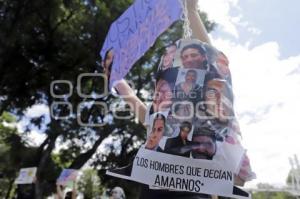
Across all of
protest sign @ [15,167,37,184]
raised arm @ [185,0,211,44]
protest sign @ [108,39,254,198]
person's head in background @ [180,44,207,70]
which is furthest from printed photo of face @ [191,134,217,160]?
protest sign @ [15,167,37,184]

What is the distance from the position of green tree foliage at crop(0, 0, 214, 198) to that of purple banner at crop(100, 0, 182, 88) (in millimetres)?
10554

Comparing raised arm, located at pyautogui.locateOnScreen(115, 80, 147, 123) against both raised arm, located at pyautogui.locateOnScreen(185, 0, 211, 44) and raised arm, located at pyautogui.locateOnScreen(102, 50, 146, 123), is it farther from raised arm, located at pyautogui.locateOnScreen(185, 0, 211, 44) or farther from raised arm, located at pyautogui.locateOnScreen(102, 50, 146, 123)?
raised arm, located at pyautogui.locateOnScreen(185, 0, 211, 44)

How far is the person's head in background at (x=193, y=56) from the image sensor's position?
1.98 m

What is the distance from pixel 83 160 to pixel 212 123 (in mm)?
16290

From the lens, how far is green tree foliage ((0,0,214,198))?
1394 centimetres

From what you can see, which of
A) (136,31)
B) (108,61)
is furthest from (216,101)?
(108,61)

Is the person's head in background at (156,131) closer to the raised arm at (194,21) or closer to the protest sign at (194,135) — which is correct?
the protest sign at (194,135)

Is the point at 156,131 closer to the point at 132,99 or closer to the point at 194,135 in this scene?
the point at 194,135

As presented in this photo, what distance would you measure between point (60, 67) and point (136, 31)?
1308cm

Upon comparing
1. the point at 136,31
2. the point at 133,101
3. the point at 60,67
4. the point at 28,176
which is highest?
the point at 60,67

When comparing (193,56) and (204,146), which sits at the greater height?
(193,56)

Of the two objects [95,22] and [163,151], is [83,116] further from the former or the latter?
[163,151]

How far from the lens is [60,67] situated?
1559 cm

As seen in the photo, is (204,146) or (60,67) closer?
(204,146)
